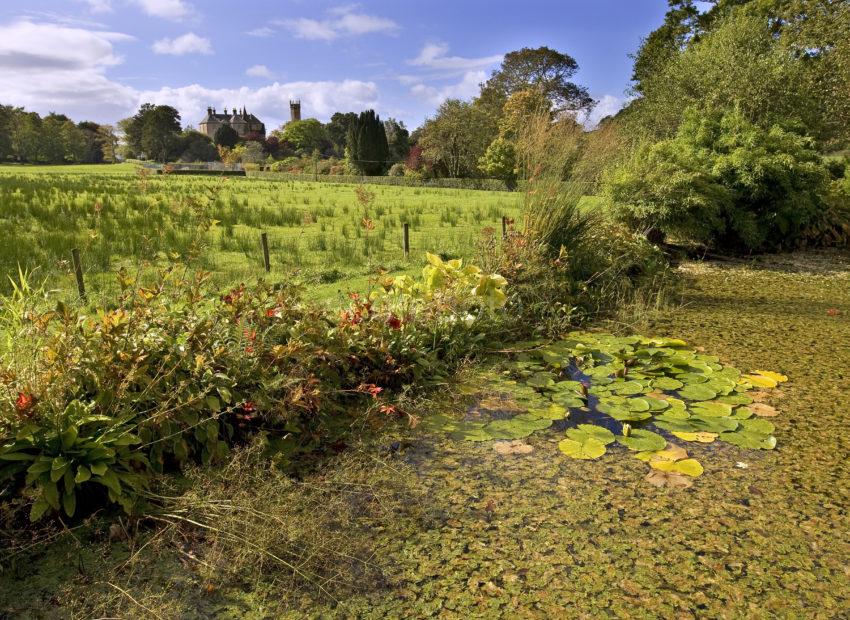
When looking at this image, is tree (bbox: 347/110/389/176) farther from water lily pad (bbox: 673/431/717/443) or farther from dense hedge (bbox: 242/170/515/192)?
water lily pad (bbox: 673/431/717/443)

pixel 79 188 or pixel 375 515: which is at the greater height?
pixel 79 188

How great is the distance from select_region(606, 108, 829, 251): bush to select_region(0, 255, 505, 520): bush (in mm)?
5393

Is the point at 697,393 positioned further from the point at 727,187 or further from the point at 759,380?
the point at 727,187

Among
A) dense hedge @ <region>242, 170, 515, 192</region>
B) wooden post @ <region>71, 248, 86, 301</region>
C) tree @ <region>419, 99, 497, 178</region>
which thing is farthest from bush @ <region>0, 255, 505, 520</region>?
tree @ <region>419, 99, 497, 178</region>

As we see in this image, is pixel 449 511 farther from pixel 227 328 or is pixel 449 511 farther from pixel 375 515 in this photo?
pixel 227 328

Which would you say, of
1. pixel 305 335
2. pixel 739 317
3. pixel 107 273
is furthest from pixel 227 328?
pixel 739 317

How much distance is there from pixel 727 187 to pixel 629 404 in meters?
6.28

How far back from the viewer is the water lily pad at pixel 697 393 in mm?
3219

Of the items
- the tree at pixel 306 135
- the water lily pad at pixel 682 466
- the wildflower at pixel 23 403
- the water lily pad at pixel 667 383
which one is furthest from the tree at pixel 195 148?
the water lily pad at pixel 682 466

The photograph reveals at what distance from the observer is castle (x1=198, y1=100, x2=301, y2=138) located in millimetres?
73688

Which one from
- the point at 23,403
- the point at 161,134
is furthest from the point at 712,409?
the point at 161,134

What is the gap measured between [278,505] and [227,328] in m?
1.04

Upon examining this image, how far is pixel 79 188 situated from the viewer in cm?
1481

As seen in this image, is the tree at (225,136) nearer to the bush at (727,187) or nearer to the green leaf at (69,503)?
the bush at (727,187)
